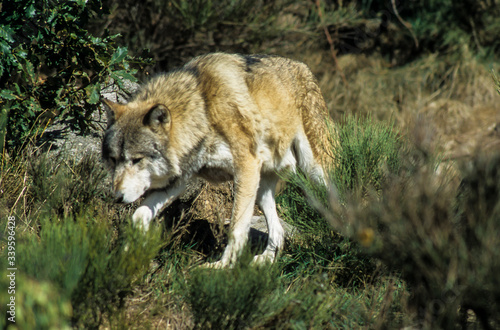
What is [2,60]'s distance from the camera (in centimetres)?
460

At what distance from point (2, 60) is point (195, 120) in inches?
72.4

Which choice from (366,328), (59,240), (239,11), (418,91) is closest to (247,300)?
(366,328)

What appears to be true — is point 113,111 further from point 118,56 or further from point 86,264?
point 86,264

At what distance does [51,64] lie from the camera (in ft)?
16.7

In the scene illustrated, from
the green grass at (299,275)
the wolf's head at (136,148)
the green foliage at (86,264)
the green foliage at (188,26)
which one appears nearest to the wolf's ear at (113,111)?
the wolf's head at (136,148)

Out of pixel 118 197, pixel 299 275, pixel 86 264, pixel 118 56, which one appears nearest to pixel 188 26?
pixel 118 56

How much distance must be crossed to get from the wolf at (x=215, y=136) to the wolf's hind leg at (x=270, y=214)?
11 millimetres

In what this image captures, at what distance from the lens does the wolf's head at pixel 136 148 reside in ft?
13.9

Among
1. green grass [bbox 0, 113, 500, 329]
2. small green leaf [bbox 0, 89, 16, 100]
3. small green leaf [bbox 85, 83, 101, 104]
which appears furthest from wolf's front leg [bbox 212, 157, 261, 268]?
small green leaf [bbox 0, 89, 16, 100]

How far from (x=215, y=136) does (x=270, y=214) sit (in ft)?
3.83

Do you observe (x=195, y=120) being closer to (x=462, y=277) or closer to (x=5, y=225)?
(x=5, y=225)

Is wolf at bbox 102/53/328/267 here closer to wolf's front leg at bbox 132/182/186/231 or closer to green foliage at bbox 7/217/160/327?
wolf's front leg at bbox 132/182/186/231

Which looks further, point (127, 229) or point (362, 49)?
point (362, 49)

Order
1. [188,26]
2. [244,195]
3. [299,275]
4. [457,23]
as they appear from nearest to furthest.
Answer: [299,275] → [244,195] → [188,26] → [457,23]
